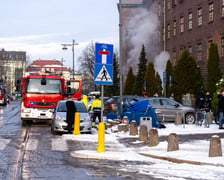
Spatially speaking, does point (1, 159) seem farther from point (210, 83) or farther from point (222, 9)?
point (222, 9)

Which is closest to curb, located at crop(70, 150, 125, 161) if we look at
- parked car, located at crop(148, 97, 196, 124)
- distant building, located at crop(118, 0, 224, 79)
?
parked car, located at crop(148, 97, 196, 124)

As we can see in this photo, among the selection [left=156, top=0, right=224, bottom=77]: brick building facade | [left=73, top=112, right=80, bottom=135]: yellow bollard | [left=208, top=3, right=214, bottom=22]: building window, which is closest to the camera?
[left=73, top=112, right=80, bottom=135]: yellow bollard

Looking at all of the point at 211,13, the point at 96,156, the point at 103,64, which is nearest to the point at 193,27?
the point at 211,13

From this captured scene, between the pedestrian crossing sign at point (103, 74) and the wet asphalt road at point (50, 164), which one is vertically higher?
the pedestrian crossing sign at point (103, 74)

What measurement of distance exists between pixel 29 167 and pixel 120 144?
5919 millimetres

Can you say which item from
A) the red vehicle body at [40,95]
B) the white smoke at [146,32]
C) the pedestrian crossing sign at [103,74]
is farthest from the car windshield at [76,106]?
the white smoke at [146,32]

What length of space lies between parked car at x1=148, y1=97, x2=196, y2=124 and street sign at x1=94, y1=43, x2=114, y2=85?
488 inches

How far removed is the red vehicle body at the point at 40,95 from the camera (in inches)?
969

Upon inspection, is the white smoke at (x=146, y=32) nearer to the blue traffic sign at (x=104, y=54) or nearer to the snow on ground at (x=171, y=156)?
the snow on ground at (x=171, y=156)

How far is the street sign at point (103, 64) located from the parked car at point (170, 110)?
1240 centimetres

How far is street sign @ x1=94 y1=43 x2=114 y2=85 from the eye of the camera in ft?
45.1

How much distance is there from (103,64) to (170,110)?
511 inches

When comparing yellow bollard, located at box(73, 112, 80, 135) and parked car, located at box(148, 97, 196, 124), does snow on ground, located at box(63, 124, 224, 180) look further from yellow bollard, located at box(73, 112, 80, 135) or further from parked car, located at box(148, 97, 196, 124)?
parked car, located at box(148, 97, 196, 124)

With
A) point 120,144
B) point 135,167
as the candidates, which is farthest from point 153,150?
point 135,167
